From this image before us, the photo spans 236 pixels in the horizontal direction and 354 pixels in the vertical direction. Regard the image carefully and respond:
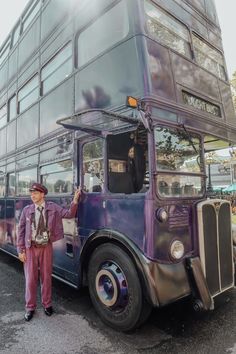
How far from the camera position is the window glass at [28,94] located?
5928 millimetres

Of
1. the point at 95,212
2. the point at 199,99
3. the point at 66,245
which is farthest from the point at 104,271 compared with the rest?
the point at 199,99

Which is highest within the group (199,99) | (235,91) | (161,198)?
(235,91)

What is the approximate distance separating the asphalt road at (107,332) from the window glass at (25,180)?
2251 millimetres

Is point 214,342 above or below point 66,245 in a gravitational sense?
below

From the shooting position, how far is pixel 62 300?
15.1ft

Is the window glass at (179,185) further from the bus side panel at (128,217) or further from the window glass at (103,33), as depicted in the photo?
the window glass at (103,33)

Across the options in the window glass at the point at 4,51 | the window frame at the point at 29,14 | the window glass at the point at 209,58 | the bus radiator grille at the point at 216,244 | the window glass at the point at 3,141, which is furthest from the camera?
the window glass at the point at 4,51

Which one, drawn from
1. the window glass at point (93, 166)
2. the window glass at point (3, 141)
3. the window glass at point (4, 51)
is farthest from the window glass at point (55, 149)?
the window glass at point (4, 51)

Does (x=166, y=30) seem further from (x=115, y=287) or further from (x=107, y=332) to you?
(x=107, y=332)

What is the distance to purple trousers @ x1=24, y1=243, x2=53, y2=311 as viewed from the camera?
4004 mm

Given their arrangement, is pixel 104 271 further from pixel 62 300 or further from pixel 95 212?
pixel 62 300

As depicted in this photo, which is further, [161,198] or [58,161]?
[58,161]

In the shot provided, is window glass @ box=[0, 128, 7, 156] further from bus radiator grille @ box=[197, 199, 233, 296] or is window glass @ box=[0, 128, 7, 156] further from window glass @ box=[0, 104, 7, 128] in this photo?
bus radiator grille @ box=[197, 199, 233, 296]

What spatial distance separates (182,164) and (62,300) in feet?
8.80
